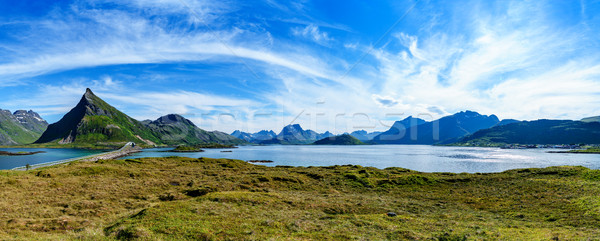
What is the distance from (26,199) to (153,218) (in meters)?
23.0

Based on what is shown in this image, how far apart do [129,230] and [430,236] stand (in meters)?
26.6

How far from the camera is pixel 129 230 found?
2259 centimetres

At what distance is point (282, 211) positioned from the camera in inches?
1273

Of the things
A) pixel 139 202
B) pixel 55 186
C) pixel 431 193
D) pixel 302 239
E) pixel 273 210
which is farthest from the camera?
pixel 431 193

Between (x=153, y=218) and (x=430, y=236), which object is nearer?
(x=430, y=236)

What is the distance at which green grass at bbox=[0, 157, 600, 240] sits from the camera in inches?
907

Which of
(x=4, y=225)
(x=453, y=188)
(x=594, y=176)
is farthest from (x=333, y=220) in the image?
(x=594, y=176)

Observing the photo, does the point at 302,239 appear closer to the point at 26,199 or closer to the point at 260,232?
the point at 260,232

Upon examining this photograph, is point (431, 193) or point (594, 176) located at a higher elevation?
point (594, 176)

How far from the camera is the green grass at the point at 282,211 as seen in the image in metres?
23.0

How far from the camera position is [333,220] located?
1110 inches

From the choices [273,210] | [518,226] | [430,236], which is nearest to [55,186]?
[273,210]

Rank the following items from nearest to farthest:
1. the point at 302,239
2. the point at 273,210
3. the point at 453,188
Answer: the point at 302,239, the point at 273,210, the point at 453,188

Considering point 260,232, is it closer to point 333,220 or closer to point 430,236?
point 333,220
